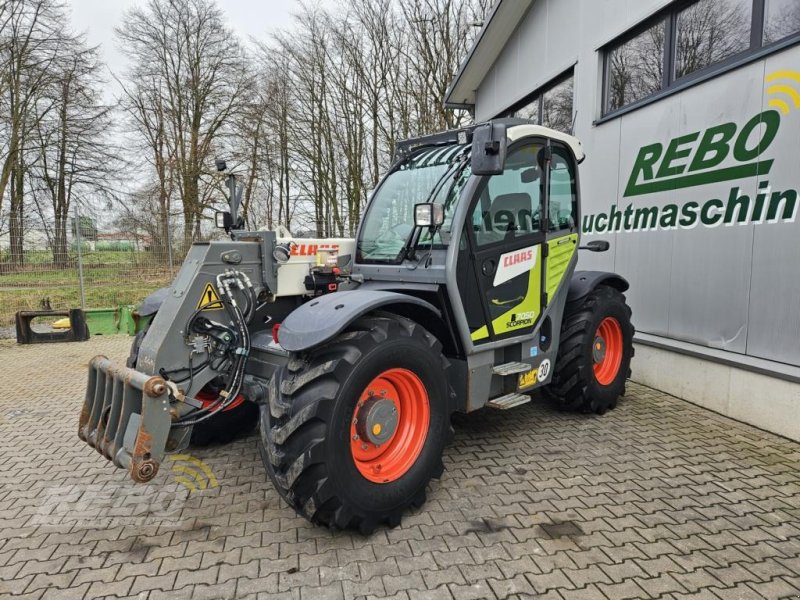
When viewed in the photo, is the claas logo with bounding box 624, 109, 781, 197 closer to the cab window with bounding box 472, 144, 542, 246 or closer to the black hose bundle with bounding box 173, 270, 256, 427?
the cab window with bounding box 472, 144, 542, 246

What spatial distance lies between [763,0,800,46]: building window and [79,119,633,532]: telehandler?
73.8 inches

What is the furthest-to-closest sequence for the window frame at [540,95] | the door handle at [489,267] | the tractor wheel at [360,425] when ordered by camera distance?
the window frame at [540,95] < the door handle at [489,267] < the tractor wheel at [360,425]

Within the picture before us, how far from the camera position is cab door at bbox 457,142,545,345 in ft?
11.8

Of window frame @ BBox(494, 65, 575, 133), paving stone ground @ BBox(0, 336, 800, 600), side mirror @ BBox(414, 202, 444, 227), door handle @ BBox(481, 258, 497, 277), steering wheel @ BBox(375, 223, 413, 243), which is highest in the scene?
window frame @ BBox(494, 65, 575, 133)

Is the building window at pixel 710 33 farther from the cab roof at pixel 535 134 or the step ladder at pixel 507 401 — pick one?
the step ladder at pixel 507 401

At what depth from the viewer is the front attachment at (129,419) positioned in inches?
107

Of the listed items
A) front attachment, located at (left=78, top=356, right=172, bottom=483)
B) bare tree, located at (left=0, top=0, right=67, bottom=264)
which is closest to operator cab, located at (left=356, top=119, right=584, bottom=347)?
front attachment, located at (left=78, top=356, right=172, bottom=483)

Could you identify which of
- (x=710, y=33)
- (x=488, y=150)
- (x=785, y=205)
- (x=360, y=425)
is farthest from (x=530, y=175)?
(x=710, y=33)

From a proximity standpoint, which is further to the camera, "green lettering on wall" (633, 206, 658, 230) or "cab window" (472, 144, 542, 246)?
"green lettering on wall" (633, 206, 658, 230)

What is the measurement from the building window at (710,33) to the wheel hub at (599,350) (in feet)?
9.48

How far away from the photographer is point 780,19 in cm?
435

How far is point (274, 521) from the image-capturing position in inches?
119

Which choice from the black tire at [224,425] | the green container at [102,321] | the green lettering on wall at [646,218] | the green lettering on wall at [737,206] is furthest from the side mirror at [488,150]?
the green container at [102,321]

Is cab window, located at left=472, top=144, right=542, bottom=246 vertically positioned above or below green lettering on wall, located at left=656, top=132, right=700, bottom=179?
below
